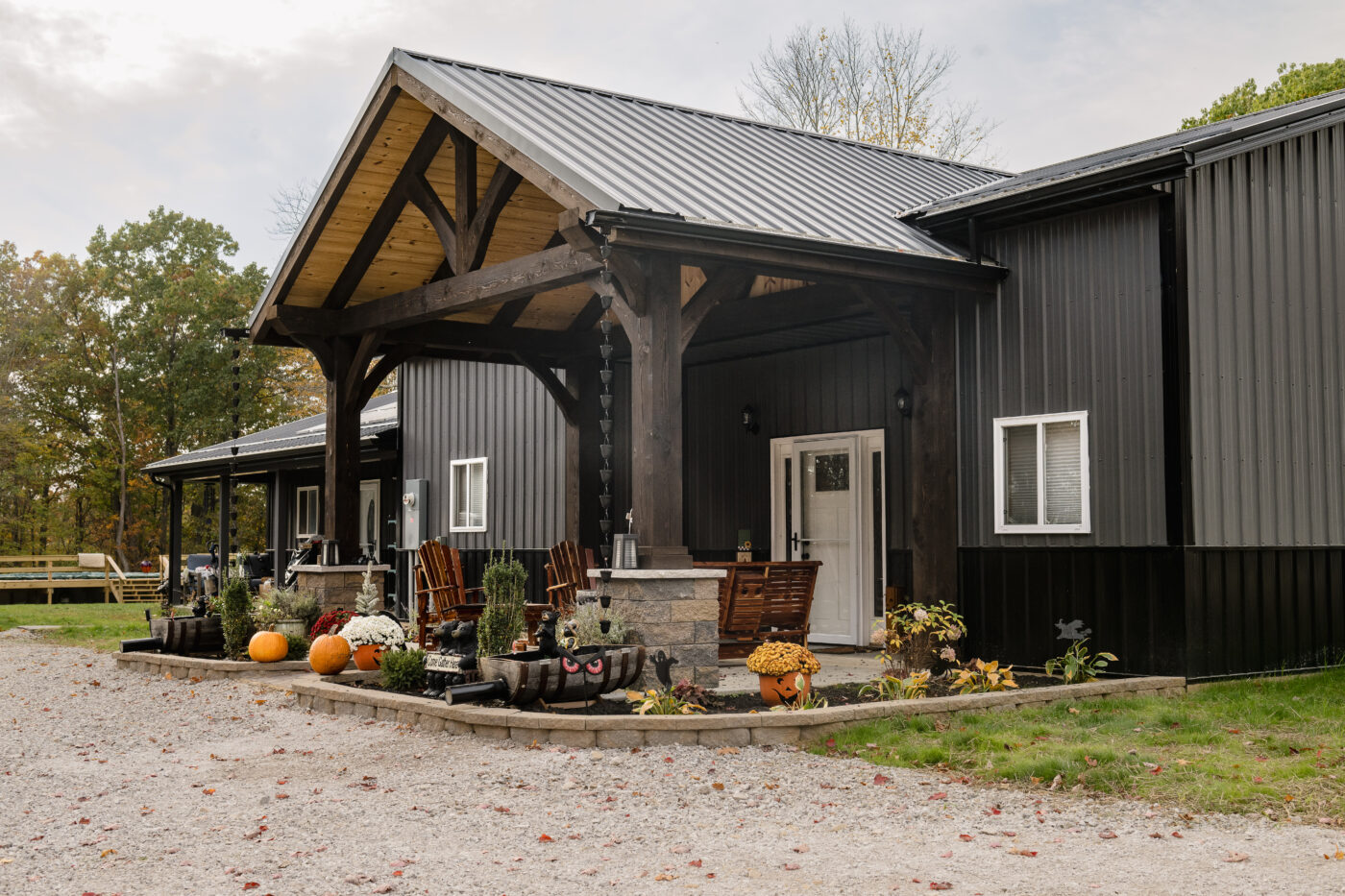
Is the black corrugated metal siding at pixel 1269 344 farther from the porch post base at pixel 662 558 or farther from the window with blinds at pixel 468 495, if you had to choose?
the window with blinds at pixel 468 495

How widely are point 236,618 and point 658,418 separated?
523 centimetres

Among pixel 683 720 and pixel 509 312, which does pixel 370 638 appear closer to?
pixel 683 720

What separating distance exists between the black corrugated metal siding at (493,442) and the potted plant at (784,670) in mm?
6590

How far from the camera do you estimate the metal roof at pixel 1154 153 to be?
8477mm

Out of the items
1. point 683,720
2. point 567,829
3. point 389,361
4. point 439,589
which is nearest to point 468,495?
point 389,361

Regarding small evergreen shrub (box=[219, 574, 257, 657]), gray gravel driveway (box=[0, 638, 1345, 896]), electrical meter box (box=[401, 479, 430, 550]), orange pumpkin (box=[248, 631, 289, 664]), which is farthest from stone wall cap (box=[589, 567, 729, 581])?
electrical meter box (box=[401, 479, 430, 550])

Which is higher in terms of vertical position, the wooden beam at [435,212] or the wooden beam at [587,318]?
the wooden beam at [435,212]

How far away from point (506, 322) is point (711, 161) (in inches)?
128

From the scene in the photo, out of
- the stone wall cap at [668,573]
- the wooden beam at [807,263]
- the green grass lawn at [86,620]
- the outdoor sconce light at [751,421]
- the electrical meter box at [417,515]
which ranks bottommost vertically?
the green grass lawn at [86,620]

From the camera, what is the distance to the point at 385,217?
11141mm

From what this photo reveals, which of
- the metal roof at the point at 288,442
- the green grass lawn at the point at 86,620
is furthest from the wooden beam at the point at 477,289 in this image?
the metal roof at the point at 288,442

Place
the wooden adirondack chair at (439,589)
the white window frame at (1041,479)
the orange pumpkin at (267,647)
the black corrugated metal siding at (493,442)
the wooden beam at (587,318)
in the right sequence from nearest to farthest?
the white window frame at (1041,479), the wooden adirondack chair at (439,589), the orange pumpkin at (267,647), the wooden beam at (587,318), the black corrugated metal siding at (493,442)

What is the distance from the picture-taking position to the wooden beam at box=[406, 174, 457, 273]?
33.3ft

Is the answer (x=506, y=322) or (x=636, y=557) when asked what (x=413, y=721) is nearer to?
(x=636, y=557)
